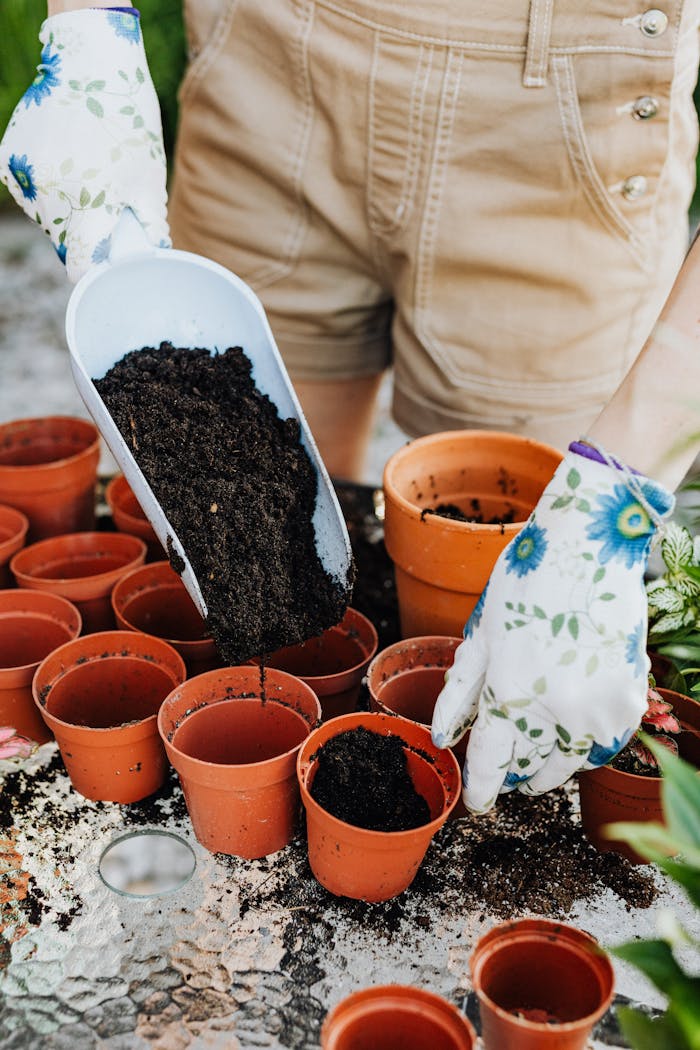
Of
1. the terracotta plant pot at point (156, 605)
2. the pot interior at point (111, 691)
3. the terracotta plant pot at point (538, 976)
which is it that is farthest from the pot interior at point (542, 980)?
the terracotta plant pot at point (156, 605)

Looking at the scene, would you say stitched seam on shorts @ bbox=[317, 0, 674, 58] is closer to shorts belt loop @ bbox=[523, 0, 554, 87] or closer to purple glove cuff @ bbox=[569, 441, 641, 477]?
shorts belt loop @ bbox=[523, 0, 554, 87]

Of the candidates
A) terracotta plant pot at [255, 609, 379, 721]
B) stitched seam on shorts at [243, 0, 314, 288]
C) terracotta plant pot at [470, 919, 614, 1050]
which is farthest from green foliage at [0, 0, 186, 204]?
terracotta plant pot at [470, 919, 614, 1050]

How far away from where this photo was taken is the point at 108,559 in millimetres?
1651

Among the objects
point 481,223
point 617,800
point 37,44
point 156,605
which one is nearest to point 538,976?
point 617,800

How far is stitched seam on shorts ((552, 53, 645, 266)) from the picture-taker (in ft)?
4.15

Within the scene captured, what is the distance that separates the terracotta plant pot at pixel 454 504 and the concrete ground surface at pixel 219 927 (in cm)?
31

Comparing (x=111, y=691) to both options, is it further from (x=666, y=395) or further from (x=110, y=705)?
(x=666, y=395)

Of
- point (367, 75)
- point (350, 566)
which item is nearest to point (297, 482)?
point (350, 566)

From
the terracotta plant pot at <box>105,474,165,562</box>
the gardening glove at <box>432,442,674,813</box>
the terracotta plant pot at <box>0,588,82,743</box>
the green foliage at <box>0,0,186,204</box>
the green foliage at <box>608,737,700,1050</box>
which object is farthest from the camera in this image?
the green foliage at <box>0,0,186,204</box>

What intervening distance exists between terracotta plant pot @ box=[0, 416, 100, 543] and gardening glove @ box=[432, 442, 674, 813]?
97 cm

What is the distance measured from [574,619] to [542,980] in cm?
37

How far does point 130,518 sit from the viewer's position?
67.0 inches

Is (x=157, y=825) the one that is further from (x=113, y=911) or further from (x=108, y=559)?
(x=108, y=559)

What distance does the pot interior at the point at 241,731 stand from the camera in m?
1.23
